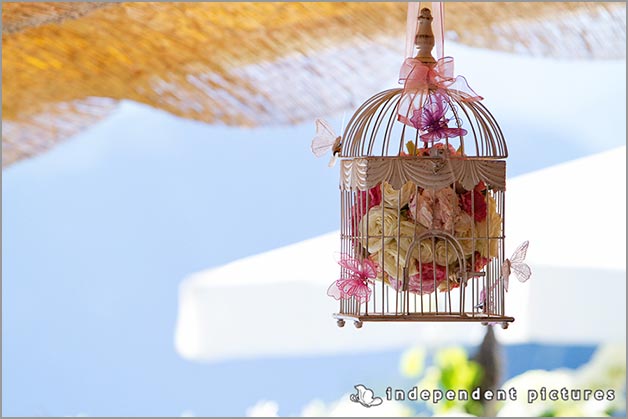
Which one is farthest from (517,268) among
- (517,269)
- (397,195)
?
(397,195)

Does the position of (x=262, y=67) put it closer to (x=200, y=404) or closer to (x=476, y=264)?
(x=476, y=264)

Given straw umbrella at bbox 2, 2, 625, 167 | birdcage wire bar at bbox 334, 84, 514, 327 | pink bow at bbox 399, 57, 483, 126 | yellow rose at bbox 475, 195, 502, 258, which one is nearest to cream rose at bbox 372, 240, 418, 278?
birdcage wire bar at bbox 334, 84, 514, 327

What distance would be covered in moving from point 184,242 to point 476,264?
3.06 m

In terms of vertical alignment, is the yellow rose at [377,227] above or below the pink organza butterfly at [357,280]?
above

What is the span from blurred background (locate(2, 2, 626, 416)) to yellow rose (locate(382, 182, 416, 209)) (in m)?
2.83

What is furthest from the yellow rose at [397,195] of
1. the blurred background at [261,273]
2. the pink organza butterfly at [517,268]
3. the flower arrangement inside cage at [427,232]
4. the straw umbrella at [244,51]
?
the blurred background at [261,273]

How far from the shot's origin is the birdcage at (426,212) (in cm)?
159

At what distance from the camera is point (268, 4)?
2.82 meters

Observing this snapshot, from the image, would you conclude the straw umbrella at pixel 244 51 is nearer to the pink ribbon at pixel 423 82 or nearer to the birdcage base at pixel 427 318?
the pink ribbon at pixel 423 82

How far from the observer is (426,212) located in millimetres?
1595

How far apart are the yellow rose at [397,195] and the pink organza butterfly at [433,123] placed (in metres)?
0.10

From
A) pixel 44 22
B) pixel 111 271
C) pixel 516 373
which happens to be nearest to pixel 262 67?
pixel 44 22

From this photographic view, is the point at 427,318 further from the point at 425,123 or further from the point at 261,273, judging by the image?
the point at 261,273

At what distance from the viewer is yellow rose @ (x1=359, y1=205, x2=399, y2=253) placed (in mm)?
1604
